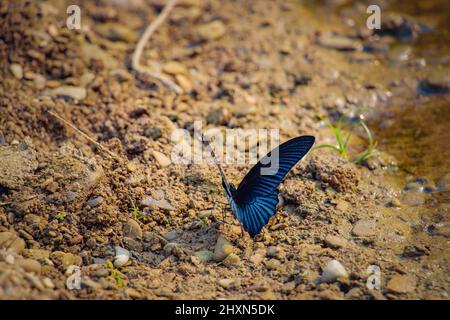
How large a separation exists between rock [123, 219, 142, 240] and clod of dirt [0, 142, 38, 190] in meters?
0.74

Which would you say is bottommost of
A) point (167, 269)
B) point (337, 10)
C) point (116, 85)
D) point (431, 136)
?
point (167, 269)

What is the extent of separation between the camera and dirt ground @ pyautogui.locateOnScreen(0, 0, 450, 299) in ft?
10.5

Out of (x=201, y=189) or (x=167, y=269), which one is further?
(x=201, y=189)

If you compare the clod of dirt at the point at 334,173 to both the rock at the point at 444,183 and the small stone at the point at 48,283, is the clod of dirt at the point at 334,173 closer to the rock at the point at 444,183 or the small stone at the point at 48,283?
the rock at the point at 444,183

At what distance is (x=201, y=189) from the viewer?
3.76 metres

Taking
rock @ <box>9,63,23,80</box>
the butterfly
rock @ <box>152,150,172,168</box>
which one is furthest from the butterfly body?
rock @ <box>9,63,23,80</box>

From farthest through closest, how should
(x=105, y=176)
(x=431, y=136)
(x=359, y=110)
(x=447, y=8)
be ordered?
(x=447, y=8) → (x=359, y=110) → (x=431, y=136) → (x=105, y=176)

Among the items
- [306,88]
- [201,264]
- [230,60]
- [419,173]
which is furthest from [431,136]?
[201,264]

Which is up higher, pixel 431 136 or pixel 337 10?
pixel 337 10

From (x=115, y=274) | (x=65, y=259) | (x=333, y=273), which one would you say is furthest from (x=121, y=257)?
(x=333, y=273)

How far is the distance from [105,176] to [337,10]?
368 centimetres

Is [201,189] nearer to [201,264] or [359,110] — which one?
[201,264]

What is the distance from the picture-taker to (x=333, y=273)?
3109 millimetres

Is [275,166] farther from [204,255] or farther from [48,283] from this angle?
[48,283]
